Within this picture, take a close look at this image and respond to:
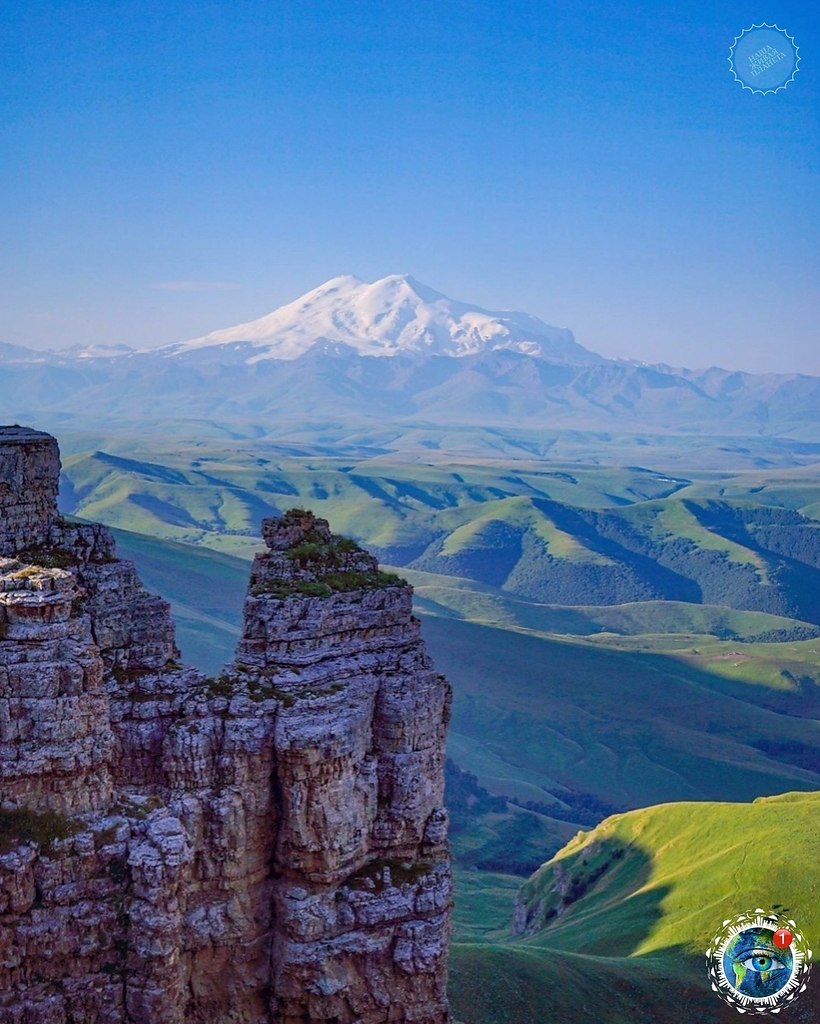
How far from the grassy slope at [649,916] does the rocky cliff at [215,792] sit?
62.1 ft

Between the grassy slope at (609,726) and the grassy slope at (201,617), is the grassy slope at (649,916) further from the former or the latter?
the grassy slope at (201,617)

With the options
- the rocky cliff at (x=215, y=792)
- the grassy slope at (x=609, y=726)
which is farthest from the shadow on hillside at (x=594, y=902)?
the grassy slope at (x=609, y=726)

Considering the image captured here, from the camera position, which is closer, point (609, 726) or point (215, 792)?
point (215, 792)

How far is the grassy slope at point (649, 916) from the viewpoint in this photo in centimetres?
5522

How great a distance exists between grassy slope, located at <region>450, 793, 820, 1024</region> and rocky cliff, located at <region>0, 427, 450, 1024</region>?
18928 millimetres

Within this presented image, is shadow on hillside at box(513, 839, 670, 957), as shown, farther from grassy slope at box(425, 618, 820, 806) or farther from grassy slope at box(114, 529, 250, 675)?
grassy slope at box(114, 529, 250, 675)

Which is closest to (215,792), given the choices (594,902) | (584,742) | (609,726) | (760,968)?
(760,968)

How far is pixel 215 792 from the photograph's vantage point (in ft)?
110

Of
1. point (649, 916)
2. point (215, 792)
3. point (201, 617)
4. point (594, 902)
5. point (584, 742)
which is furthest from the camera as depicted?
point (201, 617)

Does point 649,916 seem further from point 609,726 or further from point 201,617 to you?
point 201,617

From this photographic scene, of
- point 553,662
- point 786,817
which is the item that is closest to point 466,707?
point 553,662

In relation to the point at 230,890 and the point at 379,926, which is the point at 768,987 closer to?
the point at 379,926

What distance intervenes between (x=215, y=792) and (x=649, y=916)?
49977 millimetres

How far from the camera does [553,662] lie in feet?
633
